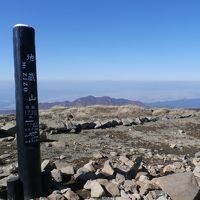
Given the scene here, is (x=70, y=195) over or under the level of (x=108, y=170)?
under

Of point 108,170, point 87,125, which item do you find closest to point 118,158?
point 108,170

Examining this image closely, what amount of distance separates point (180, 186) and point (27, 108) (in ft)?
13.2

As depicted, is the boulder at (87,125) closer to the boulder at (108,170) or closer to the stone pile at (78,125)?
the stone pile at (78,125)

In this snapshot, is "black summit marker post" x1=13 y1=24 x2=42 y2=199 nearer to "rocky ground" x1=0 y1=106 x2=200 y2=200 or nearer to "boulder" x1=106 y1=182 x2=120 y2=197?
"rocky ground" x1=0 y1=106 x2=200 y2=200

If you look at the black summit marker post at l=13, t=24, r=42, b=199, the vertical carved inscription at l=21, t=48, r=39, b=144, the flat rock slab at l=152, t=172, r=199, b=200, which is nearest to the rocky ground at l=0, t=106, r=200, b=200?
the flat rock slab at l=152, t=172, r=199, b=200

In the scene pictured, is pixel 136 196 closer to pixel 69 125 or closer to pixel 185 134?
pixel 69 125

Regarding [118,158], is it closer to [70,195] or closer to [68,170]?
[68,170]

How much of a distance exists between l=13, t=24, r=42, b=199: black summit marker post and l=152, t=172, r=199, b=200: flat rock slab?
302 cm

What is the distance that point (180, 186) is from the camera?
10.6 m

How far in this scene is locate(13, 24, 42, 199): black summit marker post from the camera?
10.1 metres

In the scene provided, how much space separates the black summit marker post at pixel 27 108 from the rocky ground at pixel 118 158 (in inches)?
25.0

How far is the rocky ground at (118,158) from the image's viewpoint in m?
10.7

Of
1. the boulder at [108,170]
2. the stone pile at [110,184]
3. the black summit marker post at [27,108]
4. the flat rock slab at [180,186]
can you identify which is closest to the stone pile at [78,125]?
the stone pile at [110,184]

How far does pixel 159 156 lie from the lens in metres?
16.3
